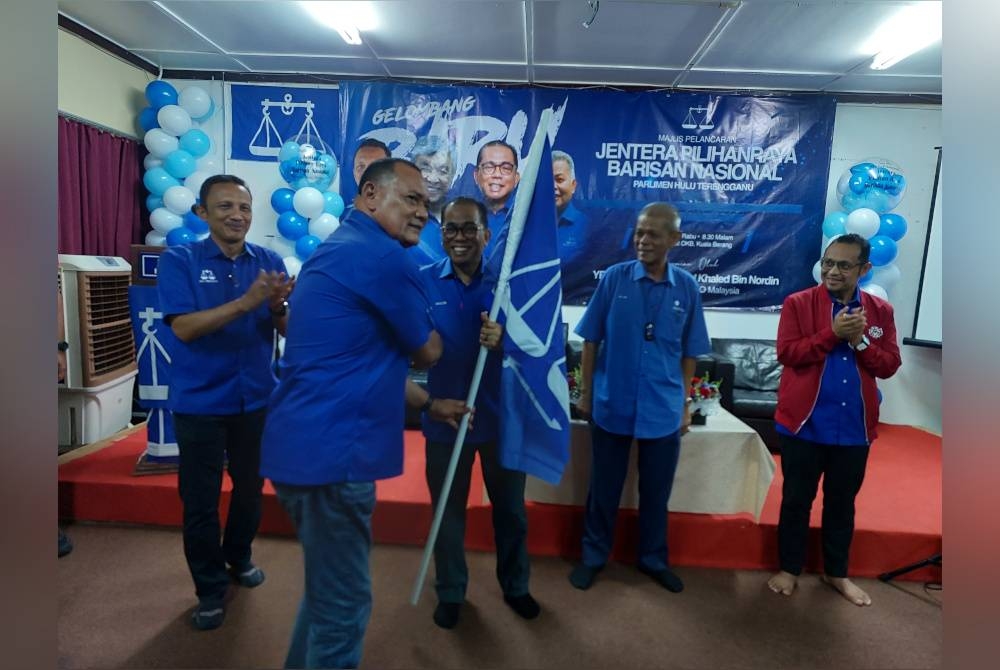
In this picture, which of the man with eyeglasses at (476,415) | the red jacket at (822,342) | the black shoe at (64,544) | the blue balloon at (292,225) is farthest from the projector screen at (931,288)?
the black shoe at (64,544)

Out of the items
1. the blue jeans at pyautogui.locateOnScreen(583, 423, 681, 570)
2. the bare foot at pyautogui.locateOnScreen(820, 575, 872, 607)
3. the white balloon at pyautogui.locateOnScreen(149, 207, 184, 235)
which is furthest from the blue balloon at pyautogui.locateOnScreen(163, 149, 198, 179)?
the bare foot at pyautogui.locateOnScreen(820, 575, 872, 607)

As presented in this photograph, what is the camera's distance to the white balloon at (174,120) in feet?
4.85

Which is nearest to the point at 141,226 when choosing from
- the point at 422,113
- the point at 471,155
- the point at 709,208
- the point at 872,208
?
the point at 422,113

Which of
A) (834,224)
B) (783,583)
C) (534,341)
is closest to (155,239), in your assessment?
(534,341)

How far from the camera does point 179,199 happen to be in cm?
142

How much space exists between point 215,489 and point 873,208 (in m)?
2.09

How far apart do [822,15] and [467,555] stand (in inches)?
71.9

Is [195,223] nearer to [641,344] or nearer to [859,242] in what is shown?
[641,344]

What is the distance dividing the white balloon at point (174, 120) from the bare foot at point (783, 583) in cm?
236

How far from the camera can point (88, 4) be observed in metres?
1.46

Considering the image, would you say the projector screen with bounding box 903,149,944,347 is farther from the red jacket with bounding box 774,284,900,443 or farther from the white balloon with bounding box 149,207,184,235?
Answer: the white balloon with bounding box 149,207,184,235

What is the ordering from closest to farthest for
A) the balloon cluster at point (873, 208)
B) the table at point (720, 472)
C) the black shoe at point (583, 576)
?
1. the balloon cluster at point (873, 208)
2. the black shoe at point (583, 576)
3. the table at point (720, 472)

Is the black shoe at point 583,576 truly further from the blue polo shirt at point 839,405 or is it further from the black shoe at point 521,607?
the blue polo shirt at point 839,405

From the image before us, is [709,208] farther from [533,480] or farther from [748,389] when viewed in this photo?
[533,480]
